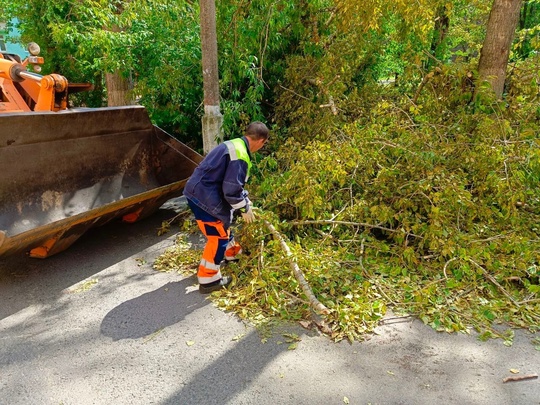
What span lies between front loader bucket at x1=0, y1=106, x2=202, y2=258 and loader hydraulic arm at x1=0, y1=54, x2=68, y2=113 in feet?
1.26

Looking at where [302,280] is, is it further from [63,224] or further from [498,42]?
[498,42]

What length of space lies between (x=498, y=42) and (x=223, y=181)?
405cm

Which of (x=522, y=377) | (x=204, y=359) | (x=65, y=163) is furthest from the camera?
(x=65, y=163)

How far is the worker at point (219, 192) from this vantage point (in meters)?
3.27

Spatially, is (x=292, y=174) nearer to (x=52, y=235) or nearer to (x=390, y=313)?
(x=390, y=313)

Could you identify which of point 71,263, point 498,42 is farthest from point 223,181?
point 498,42

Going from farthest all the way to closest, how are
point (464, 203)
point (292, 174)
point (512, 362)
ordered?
point (292, 174)
point (464, 203)
point (512, 362)

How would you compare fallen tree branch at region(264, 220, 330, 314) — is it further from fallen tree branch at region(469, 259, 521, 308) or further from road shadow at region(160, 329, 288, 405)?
fallen tree branch at region(469, 259, 521, 308)

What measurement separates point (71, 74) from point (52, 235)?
678cm

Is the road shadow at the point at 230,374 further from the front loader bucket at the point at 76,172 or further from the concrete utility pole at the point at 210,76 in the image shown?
the concrete utility pole at the point at 210,76

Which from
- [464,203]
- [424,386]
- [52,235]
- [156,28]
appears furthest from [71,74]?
[424,386]

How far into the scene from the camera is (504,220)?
393 cm

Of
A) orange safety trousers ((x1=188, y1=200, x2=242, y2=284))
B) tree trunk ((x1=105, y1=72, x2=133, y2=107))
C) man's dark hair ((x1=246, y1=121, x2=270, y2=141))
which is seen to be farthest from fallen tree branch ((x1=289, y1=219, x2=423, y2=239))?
tree trunk ((x1=105, y1=72, x2=133, y2=107))

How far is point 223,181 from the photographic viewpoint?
3.30 m
